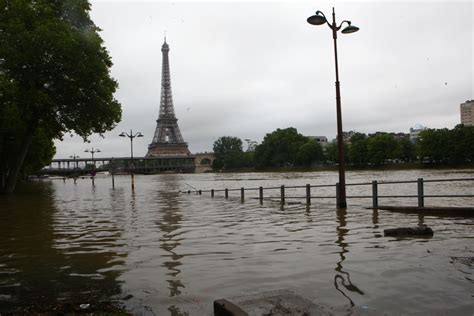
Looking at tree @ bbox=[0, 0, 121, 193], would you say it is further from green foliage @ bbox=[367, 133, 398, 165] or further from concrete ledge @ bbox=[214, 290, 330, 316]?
green foliage @ bbox=[367, 133, 398, 165]

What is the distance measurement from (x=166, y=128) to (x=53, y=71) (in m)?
155

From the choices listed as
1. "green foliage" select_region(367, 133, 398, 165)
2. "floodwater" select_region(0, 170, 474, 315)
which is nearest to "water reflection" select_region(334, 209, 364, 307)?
"floodwater" select_region(0, 170, 474, 315)

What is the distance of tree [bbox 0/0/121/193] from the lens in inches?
1200

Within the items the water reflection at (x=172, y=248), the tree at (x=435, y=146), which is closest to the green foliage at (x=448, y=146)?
the tree at (x=435, y=146)

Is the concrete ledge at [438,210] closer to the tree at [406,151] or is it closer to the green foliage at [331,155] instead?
the tree at [406,151]

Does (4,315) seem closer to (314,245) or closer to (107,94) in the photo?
(314,245)

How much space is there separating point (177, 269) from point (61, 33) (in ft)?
95.1

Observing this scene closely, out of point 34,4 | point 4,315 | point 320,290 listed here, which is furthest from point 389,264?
point 34,4

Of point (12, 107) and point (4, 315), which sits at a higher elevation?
point (12, 107)

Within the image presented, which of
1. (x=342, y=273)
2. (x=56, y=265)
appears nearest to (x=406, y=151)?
(x=342, y=273)

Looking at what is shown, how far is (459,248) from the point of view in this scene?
329 inches

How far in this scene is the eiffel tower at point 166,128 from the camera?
179250 mm

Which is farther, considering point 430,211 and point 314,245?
point 430,211

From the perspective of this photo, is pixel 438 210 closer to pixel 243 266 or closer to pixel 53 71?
pixel 243 266
